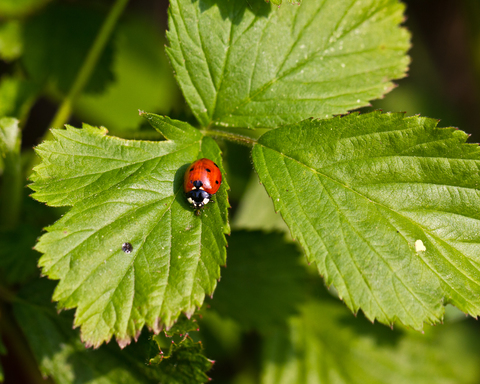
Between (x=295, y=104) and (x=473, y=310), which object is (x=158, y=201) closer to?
(x=295, y=104)

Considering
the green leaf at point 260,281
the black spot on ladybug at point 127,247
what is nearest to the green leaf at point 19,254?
the black spot on ladybug at point 127,247

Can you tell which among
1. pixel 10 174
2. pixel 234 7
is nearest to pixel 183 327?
pixel 10 174

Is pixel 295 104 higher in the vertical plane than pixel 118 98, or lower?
higher

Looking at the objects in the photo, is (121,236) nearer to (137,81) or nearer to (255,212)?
(255,212)

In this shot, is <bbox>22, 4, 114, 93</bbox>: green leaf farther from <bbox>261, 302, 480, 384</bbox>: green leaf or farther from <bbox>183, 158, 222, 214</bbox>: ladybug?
<bbox>261, 302, 480, 384</bbox>: green leaf

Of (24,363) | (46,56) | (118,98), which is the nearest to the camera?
(24,363)

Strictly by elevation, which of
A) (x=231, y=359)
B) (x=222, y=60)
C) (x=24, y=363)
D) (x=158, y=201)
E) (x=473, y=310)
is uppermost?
(x=222, y=60)

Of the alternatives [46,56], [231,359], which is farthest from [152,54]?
[231,359]
